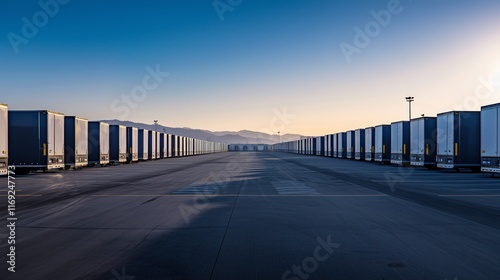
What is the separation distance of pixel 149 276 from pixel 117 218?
16.5ft

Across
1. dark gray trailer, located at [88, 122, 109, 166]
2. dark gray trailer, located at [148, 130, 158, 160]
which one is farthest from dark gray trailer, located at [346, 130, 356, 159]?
dark gray trailer, located at [88, 122, 109, 166]

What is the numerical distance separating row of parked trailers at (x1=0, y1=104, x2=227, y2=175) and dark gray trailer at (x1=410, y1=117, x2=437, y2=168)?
93.0 feet

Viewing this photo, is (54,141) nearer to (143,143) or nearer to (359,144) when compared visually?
(143,143)

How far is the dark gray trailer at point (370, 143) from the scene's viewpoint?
44438 millimetres

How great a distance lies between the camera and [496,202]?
13.1 metres

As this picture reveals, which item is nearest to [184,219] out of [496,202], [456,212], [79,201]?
[79,201]

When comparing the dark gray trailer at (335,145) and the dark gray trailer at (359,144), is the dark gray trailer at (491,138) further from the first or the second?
the dark gray trailer at (335,145)

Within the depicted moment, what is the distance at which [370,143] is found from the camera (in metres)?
45.2

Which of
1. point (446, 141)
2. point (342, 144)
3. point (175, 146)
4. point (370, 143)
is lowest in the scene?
point (175, 146)

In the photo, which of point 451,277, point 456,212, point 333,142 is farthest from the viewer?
point 333,142

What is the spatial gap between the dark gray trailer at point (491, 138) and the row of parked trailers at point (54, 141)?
95.1ft

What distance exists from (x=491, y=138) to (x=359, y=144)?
2636cm

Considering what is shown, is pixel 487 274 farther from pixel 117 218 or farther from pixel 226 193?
pixel 226 193

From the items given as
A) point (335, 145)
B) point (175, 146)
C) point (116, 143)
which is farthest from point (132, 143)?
point (335, 145)
